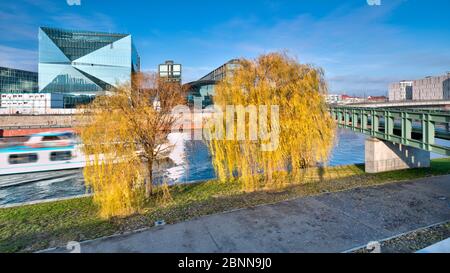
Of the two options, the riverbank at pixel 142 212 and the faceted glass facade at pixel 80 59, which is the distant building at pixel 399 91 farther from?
the riverbank at pixel 142 212

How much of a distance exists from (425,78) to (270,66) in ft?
400

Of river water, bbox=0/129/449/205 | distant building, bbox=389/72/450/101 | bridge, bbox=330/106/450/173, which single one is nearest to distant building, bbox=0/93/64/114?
river water, bbox=0/129/449/205

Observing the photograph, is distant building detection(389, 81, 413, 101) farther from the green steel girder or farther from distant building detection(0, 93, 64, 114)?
distant building detection(0, 93, 64, 114)

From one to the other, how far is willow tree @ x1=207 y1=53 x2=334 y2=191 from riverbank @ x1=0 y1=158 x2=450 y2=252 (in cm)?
121

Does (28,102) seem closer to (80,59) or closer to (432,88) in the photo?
(80,59)

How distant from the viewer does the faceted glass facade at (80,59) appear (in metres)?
69.5

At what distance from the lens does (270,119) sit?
33.3 ft

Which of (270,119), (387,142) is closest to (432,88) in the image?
(387,142)

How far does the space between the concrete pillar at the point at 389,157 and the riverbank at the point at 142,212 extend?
4.57ft

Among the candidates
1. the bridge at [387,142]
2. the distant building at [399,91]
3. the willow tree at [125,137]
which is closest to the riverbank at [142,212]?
the willow tree at [125,137]

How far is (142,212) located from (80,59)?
Result: 7759 cm

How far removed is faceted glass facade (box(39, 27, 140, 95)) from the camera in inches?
2736

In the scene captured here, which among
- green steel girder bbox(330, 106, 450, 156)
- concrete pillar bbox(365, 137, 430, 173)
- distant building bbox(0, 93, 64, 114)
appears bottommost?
concrete pillar bbox(365, 137, 430, 173)
